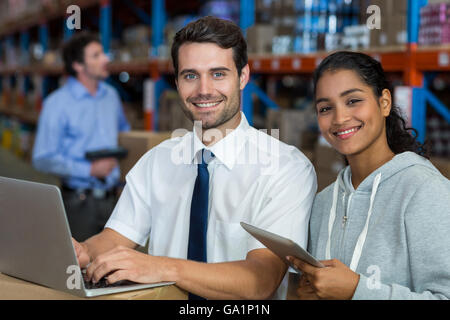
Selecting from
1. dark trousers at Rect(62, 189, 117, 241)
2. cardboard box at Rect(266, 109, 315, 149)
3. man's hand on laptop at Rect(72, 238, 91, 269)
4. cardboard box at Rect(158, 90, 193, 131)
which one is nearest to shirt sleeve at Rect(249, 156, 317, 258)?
man's hand on laptop at Rect(72, 238, 91, 269)

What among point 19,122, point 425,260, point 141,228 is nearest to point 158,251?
point 141,228

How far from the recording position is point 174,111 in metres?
4.47

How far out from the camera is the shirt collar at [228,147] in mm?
1677

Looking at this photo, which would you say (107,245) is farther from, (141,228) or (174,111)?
(174,111)

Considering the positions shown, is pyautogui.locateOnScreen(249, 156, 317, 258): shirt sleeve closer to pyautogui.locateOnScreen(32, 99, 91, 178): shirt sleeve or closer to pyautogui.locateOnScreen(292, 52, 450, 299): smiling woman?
pyautogui.locateOnScreen(292, 52, 450, 299): smiling woman

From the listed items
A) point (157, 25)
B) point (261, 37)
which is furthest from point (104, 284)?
point (157, 25)

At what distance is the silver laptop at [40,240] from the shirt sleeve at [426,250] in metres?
0.49

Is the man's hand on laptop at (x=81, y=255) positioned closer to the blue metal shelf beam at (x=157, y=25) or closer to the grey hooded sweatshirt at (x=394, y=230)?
the grey hooded sweatshirt at (x=394, y=230)

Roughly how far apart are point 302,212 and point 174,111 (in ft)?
9.88

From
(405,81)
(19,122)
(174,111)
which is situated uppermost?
(405,81)

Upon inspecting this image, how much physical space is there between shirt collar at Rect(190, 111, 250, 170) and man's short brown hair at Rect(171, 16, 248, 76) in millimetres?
199

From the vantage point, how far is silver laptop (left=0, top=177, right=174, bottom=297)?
3.85 ft

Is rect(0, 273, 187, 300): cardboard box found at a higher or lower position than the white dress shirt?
lower

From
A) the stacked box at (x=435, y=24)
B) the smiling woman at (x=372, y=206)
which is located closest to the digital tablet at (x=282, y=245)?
the smiling woman at (x=372, y=206)
